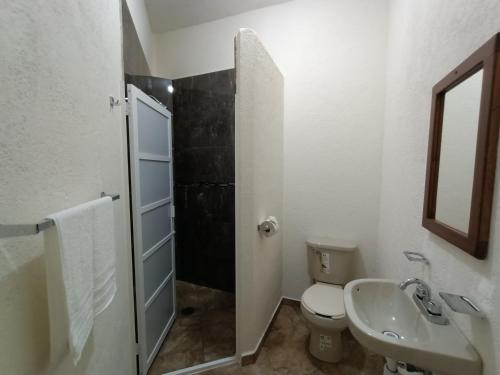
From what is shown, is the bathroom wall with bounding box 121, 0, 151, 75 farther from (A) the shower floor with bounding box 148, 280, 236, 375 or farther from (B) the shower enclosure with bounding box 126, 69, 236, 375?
(A) the shower floor with bounding box 148, 280, 236, 375

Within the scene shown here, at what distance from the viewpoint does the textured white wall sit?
1.38 metres

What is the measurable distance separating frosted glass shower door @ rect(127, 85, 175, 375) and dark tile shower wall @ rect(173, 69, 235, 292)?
21.7 inches

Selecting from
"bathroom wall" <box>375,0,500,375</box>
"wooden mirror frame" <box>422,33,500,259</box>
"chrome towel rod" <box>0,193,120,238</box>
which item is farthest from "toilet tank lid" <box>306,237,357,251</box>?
"chrome towel rod" <box>0,193,120,238</box>

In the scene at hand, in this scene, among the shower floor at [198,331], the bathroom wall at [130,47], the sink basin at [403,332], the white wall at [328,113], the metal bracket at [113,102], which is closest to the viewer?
the sink basin at [403,332]

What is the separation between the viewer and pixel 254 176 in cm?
146

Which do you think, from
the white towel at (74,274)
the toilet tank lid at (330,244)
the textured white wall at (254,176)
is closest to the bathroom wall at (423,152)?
the toilet tank lid at (330,244)

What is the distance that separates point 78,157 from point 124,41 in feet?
2.83

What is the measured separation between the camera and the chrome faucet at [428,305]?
2.79 ft

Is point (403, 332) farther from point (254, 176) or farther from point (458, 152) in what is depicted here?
point (254, 176)

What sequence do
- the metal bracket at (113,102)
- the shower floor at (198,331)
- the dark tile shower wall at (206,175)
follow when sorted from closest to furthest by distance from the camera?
the metal bracket at (113,102)
the shower floor at (198,331)
the dark tile shower wall at (206,175)

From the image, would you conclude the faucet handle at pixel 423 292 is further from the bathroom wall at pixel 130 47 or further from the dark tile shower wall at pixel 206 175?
the bathroom wall at pixel 130 47

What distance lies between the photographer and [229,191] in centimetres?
232

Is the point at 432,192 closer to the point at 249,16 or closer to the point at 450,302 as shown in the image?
the point at 450,302

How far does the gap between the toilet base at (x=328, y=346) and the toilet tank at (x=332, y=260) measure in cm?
42
